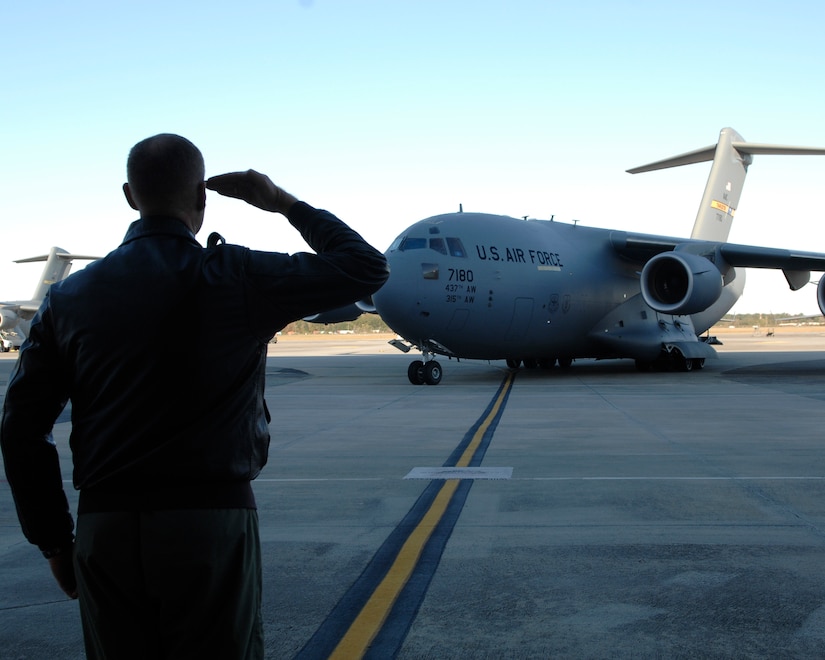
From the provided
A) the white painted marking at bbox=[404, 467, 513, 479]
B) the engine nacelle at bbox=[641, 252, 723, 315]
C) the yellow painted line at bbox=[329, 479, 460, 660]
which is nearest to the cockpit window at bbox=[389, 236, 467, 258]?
the engine nacelle at bbox=[641, 252, 723, 315]

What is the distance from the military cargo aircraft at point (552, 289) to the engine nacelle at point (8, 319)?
34288mm

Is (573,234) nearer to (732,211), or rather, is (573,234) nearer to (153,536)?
(732,211)

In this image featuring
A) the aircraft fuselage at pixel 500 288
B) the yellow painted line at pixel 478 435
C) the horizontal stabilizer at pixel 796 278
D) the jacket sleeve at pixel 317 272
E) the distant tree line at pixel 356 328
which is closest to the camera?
the jacket sleeve at pixel 317 272

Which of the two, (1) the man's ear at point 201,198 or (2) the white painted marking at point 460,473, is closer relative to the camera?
(1) the man's ear at point 201,198

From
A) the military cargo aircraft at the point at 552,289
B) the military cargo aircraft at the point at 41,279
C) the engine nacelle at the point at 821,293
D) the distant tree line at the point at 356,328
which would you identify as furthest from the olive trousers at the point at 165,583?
the distant tree line at the point at 356,328

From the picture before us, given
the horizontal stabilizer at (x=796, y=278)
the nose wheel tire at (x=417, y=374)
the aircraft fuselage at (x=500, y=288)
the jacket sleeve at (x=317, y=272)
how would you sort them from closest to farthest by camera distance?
the jacket sleeve at (x=317, y=272)
the aircraft fuselage at (x=500, y=288)
the nose wheel tire at (x=417, y=374)
the horizontal stabilizer at (x=796, y=278)

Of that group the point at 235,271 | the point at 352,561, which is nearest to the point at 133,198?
the point at 235,271

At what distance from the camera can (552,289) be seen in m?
19.6

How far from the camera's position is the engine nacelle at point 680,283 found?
1861 centimetres

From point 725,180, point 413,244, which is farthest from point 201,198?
point 725,180

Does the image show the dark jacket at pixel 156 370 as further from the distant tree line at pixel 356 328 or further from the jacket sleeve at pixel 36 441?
the distant tree line at pixel 356 328

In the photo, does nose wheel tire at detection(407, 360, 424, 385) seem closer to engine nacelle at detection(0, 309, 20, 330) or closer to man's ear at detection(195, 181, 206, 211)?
man's ear at detection(195, 181, 206, 211)

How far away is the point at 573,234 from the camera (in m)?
21.7

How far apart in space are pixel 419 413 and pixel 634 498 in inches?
256
